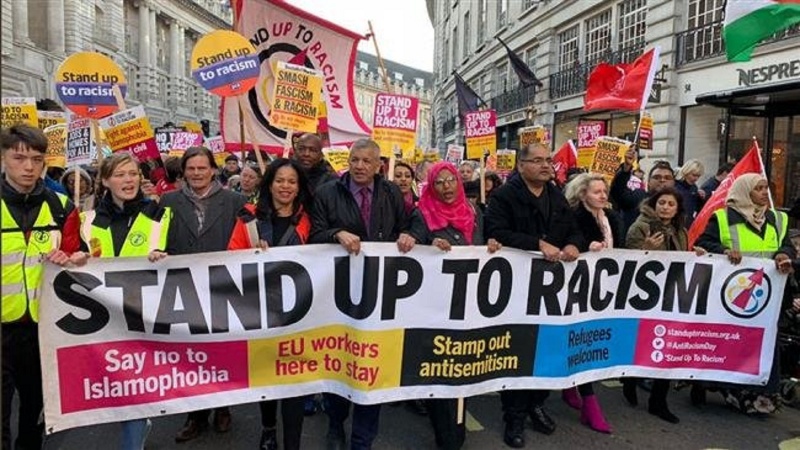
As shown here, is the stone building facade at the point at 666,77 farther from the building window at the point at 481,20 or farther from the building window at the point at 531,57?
the building window at the point at 481,20

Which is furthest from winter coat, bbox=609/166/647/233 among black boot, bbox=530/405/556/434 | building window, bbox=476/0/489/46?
building window, bbox=476/0/489/46

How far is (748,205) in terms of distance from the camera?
15.3 ft

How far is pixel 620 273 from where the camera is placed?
423 centimetres

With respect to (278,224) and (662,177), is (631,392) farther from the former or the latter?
(278,224)

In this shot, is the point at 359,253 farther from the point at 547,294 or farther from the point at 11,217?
the point at 11,217

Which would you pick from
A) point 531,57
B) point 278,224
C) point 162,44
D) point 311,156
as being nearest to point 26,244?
point 278,224

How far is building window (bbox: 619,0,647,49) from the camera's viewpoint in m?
17.6

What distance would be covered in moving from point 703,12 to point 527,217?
13.8 meters

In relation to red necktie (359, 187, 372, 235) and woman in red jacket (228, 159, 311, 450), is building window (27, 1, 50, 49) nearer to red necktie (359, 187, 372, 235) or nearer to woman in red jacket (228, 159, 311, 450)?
woman in red jacket (228, 159, 311, 450)

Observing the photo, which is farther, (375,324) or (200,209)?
(200,209)

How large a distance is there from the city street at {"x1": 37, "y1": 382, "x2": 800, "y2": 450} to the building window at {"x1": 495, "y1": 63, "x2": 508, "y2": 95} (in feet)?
87.3

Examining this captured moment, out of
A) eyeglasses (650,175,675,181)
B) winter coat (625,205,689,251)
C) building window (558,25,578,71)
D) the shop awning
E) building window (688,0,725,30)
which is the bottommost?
winter coat (625,205,689,251)

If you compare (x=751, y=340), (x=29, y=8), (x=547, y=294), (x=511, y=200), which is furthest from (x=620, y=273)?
(x=29, y=8)

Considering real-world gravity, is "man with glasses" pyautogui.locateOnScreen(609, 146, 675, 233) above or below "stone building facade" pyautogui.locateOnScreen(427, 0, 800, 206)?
below
